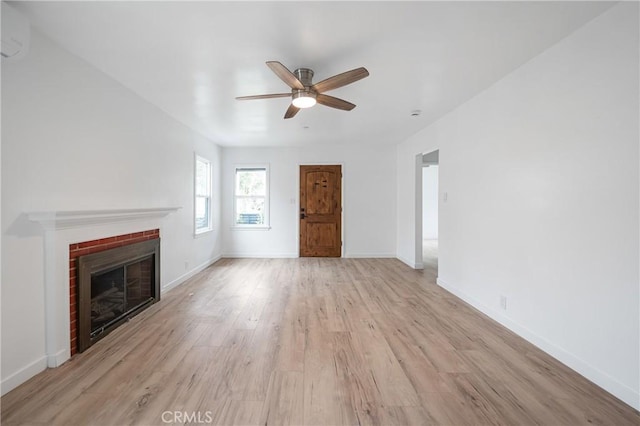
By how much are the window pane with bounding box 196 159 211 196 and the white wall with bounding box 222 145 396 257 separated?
0.66m

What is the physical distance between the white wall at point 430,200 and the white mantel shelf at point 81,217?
867cm

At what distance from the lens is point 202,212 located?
554 centimetres

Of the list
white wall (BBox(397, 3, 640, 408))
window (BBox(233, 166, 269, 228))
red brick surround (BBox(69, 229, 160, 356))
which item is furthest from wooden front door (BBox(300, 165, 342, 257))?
red brick surround (BBox(69, 229, 160, 356))

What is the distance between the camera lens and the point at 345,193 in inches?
252

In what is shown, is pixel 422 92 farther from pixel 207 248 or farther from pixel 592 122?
pixel 207 248

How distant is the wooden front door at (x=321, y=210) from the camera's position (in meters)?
6.42

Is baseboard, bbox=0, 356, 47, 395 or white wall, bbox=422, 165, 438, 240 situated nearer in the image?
baseboard, bbox=0, 356, 47, 395

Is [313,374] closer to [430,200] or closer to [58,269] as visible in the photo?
[58,269]

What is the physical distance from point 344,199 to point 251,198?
2.11 meters

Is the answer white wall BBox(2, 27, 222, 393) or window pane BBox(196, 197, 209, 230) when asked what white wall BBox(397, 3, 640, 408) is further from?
window pane BBox(196, 197, 209, 230)

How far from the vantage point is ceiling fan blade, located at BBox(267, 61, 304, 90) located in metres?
2.07

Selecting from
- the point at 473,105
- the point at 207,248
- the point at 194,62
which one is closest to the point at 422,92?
the point at 473,105

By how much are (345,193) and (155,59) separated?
14.8 ft

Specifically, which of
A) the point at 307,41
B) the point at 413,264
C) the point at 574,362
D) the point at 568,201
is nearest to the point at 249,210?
the point at 413,264
